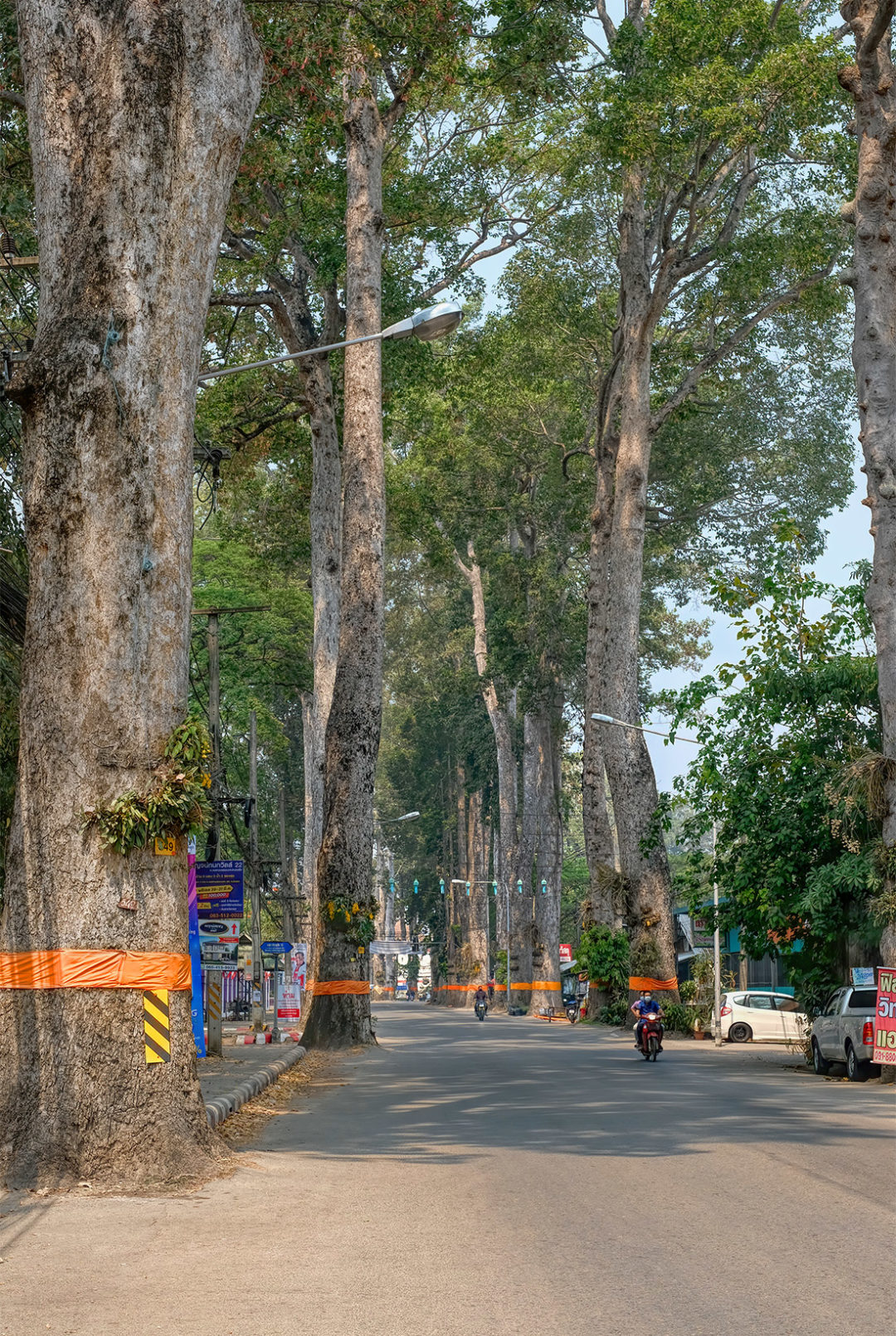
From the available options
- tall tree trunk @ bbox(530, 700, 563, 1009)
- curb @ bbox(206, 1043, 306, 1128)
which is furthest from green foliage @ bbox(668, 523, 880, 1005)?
tall tree trunk @ bbox(530, 700, 563, 1009)

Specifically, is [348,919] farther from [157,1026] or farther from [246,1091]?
[157,1026]

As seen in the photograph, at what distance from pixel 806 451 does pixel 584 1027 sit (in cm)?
1664

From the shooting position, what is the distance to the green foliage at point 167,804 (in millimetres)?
9938

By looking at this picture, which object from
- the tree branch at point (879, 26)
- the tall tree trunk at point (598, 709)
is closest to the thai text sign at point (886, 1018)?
the tree branch at point (879, 26)

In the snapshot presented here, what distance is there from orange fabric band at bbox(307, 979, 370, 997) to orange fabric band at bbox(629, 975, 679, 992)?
8499 mm

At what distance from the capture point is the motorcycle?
77.7 ft

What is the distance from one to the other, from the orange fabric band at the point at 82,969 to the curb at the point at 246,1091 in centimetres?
139

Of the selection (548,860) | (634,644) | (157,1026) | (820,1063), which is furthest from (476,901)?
(157,1026)

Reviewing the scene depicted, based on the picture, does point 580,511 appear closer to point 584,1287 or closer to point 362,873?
point 362,873

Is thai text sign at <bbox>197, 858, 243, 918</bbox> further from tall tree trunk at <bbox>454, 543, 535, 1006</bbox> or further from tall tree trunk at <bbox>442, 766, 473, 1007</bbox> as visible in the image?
tall tree trunk at <bbox>442, 766, 473, 1007</bbox>

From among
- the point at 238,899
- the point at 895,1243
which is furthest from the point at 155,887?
the point at 238,899

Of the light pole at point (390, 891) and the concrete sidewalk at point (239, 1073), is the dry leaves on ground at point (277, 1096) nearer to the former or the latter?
the concrete sidewalk at point (239, 1073)

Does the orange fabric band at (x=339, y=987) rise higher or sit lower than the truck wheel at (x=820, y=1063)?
higher

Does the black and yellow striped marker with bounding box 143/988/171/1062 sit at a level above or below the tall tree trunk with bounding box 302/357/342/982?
below
